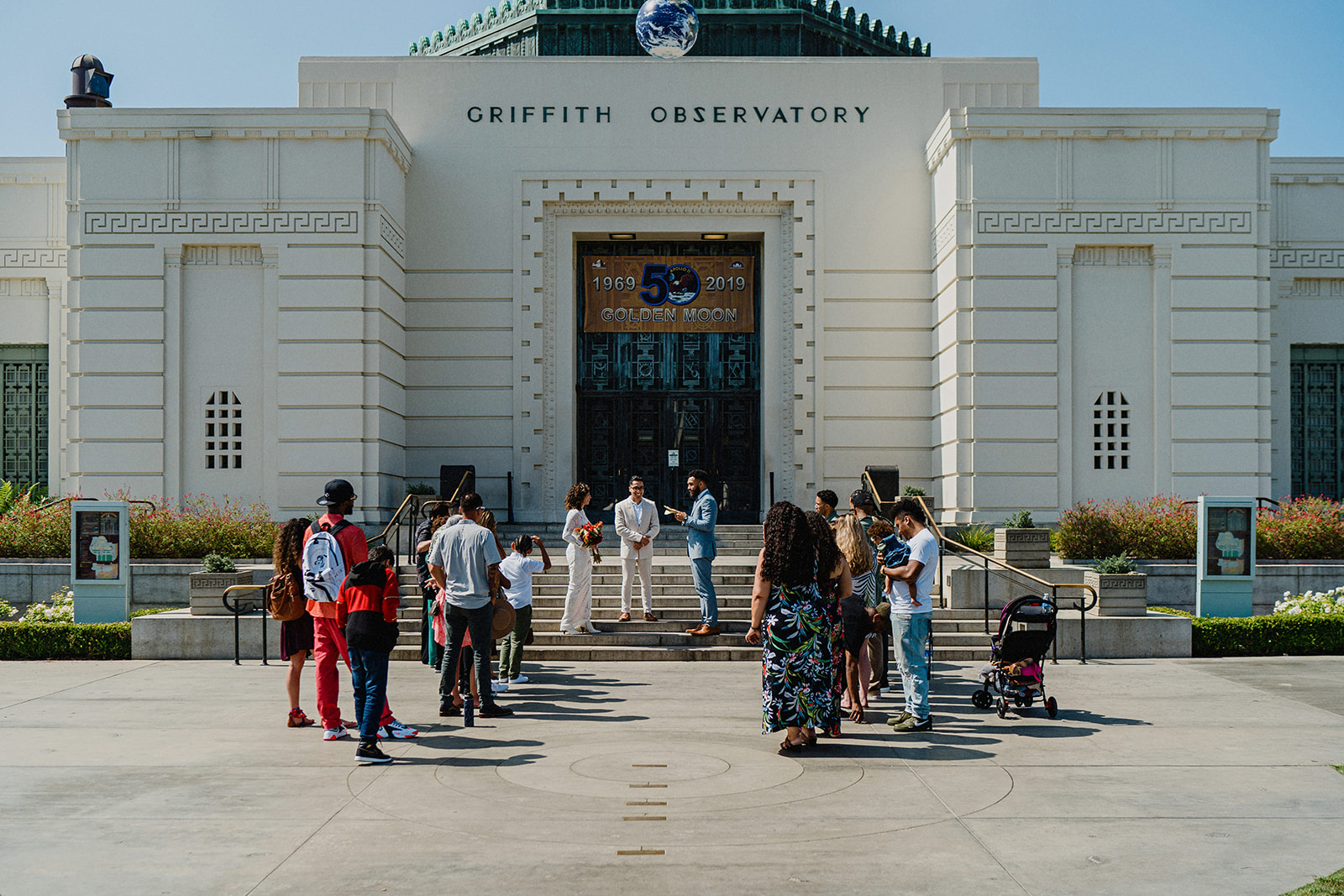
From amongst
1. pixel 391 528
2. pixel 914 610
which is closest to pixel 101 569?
pixel 391 528

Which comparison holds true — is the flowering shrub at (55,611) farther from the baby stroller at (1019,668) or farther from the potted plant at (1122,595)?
the potted plant at (1122,595)

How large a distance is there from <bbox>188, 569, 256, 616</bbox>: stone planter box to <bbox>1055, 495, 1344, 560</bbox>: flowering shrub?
1184cm

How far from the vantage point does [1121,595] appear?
14.4 meters

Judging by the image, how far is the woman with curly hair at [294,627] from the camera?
30.9ft

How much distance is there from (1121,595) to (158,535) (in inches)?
549

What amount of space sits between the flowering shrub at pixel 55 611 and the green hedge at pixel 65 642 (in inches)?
18.3

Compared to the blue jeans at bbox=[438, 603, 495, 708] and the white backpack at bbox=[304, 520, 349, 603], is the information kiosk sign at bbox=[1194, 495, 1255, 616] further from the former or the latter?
the white backpack at bbox=[304, 520, 349, 603]

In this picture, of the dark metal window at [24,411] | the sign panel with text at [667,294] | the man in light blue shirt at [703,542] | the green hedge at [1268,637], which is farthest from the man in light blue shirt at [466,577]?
the dark metal window at [24,411]

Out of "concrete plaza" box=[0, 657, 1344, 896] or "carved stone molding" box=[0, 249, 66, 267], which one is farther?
"carved stone molding" box=[0, 249, 66, 267]

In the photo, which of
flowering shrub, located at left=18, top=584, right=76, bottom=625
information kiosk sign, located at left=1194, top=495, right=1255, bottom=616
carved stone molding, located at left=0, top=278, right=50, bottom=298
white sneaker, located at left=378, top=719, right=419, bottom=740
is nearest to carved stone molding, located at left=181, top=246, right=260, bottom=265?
carved stone molding, located at left=0, top=278, right=50, bottom=298

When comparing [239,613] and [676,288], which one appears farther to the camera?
[676,288]

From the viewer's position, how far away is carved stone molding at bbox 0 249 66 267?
23438 millimetres

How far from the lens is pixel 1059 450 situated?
20203 millimetres

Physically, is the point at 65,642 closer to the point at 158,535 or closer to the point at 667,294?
the point at 158,535
